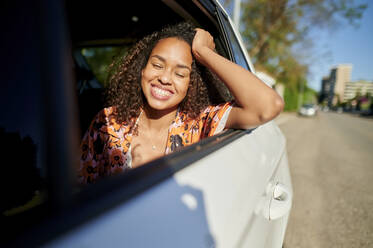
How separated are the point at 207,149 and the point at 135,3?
2370 millimetres

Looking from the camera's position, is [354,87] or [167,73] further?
[354,87]

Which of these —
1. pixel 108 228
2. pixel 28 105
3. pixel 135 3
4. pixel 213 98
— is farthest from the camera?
pixel 135 3

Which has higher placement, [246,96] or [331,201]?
[246,96]

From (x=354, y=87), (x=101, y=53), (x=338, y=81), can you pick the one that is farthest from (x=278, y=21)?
(x=354, y=87)

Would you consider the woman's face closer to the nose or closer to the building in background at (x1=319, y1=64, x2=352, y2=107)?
the nose

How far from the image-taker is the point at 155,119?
1.73 m

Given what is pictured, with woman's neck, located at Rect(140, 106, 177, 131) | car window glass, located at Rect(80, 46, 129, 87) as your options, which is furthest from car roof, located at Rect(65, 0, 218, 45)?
woman's neck, located at Rect(140, 106, 177, 131)

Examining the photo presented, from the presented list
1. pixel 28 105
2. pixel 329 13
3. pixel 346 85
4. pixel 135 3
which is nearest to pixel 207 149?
pixel 28 105

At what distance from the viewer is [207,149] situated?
0.83 metres

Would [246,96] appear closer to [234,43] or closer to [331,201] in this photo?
[234,43]

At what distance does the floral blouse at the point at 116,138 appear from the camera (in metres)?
1.37

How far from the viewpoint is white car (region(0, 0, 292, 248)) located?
1.17 feet

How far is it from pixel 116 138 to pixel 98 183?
1080 mm

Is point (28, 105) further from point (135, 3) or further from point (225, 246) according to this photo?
point (135, 3)
